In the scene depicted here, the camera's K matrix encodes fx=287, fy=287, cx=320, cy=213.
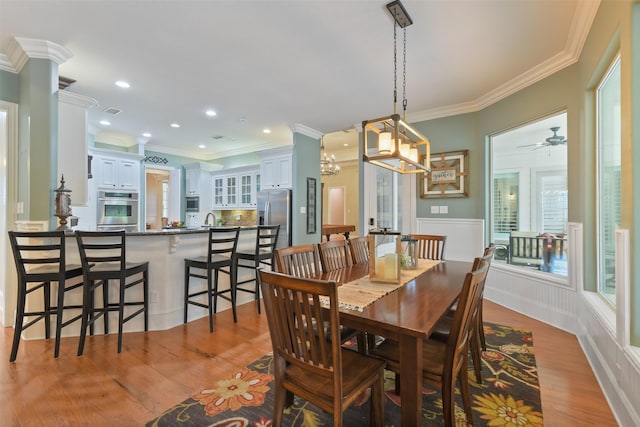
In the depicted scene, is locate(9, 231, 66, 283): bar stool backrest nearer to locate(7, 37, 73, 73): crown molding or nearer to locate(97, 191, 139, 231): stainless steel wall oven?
locate(7, 37, 73, 73): crown molding

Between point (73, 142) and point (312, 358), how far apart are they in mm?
3641

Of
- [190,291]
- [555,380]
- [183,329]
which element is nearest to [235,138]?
[190,291]

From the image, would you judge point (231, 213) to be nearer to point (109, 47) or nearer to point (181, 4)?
point (109, 47)

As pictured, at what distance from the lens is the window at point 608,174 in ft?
7.13

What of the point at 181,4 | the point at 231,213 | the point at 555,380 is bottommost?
the point at 555,380

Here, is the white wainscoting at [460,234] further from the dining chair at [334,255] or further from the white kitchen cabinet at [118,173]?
the white kitchen cabinet at [118,173]

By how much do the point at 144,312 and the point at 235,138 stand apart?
4.40 m

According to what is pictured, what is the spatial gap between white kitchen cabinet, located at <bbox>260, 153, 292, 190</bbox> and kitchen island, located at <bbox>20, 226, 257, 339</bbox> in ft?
8.69

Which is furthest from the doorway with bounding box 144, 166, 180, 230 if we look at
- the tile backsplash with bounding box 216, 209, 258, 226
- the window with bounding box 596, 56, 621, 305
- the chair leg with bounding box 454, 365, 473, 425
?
the window with bounding box 596, 56, 621, 305

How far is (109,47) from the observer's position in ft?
9.32

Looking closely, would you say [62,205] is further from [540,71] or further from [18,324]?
[540,71]

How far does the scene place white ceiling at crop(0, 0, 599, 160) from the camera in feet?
7.63

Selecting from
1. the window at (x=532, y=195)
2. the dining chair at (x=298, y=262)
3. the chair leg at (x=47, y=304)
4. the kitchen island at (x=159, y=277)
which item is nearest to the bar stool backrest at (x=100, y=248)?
the kitchen island at (x=159, y=277)

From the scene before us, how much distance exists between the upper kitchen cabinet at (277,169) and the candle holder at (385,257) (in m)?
3.82
